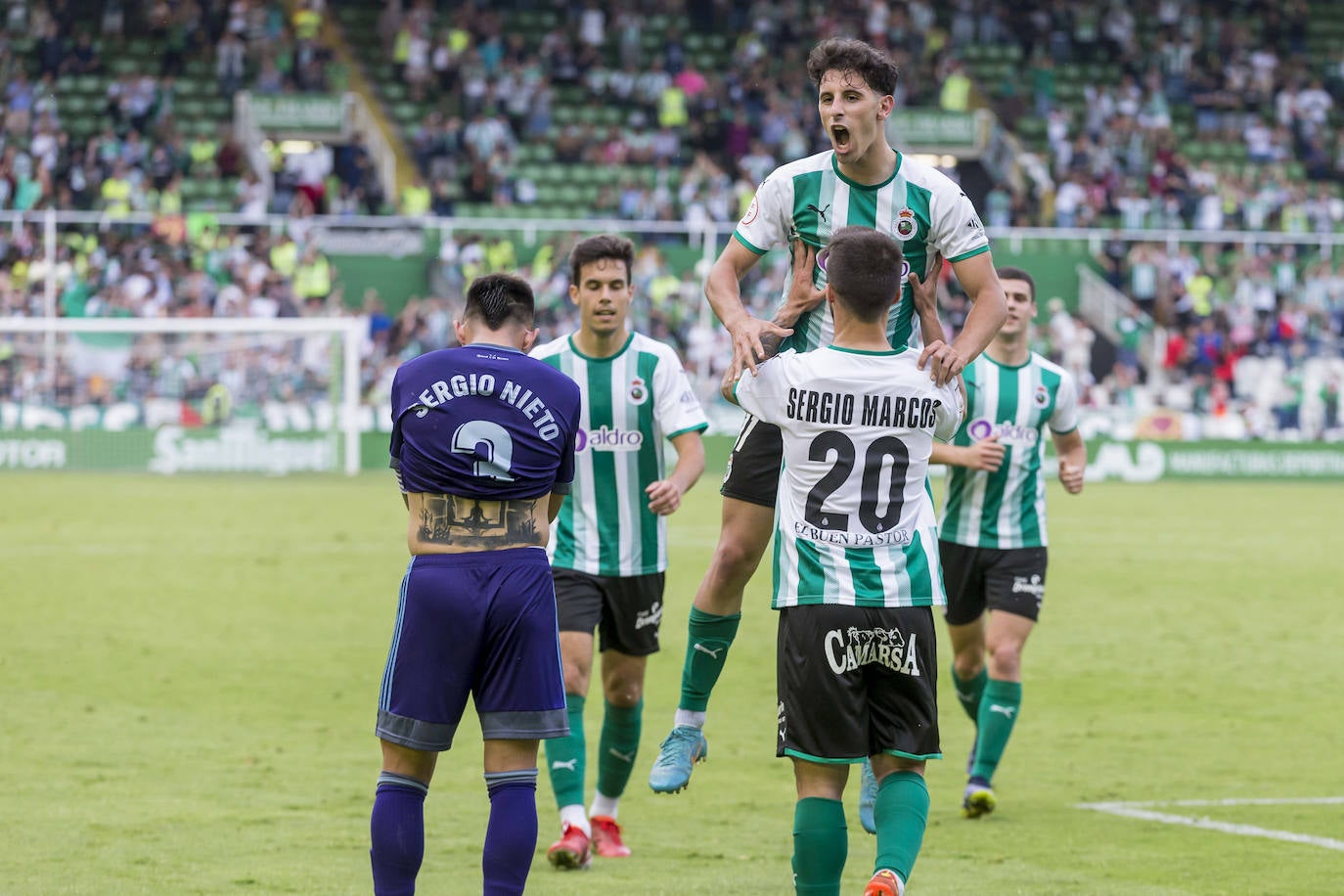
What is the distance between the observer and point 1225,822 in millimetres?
8406

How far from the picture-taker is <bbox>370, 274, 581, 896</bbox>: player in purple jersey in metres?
5.70

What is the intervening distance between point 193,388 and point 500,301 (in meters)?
23.1

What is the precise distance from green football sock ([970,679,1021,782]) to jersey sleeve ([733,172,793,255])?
3.38m

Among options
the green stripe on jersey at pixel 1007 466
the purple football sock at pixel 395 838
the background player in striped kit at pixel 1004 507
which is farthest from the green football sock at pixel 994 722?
the purple football sock at pixel 395 838

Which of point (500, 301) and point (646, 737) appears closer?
point (500, 301)

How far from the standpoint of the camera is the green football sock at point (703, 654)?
6.74 metres

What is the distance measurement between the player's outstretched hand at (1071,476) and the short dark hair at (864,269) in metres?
3.92

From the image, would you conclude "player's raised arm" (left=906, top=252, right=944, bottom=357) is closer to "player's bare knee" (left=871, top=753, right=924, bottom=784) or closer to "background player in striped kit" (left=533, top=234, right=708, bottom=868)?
"player's bare knee" (left=871, top=753, right=924, bottom=784)

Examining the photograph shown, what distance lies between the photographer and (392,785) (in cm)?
580

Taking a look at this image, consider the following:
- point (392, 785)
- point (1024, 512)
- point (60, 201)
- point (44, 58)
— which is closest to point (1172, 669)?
point (1024, 512)

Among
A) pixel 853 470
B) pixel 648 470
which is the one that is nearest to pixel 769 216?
pixel 853 470

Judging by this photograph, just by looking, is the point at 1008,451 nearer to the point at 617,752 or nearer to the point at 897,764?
the point at 617,752

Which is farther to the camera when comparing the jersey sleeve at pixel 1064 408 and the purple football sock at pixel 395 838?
the jersey sleeve at pixel 1064 408

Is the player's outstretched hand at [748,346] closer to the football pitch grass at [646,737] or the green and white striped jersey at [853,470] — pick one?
the green and white striped jersey at [853,470]
